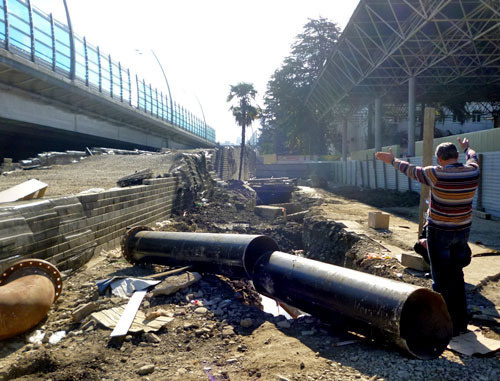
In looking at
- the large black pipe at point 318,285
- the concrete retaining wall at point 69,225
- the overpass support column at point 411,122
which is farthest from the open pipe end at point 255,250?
the overpass support column at point 411,122

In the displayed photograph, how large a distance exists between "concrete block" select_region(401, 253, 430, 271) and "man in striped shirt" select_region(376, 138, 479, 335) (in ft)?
4.70

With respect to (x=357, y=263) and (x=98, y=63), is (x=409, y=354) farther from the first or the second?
(x=98, y=63)

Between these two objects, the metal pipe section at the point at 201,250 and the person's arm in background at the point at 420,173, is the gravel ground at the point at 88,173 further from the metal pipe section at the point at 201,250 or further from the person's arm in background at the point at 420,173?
the person's arm in background at the point at 420,173

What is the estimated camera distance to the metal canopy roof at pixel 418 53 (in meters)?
16.6

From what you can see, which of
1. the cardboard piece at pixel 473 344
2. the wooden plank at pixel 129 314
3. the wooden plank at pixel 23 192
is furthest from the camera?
the wooden plank at pixel 23 192

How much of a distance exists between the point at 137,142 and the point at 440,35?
1971cm

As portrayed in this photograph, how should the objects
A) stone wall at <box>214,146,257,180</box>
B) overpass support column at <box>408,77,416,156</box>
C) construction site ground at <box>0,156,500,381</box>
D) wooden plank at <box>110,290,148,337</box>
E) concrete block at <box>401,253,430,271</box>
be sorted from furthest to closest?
stone wall at <box>214,146,257,180</box>
overpass support column at <box>408,77,416,156</box>
concrete block at <box>401,253,430,271</box>
wooden plank at <box>110,290,148,337</box>
construction site ground at <box>0,156,500,381</box>

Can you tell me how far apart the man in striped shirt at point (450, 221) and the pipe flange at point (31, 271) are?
396 cm

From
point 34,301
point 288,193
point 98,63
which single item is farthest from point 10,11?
point 288,193

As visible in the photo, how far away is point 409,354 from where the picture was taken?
2914 mm

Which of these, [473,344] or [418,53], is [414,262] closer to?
[473,344]

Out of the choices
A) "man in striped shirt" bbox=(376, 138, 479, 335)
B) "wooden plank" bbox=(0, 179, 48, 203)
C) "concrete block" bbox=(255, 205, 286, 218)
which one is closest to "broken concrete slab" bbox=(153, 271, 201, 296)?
"wooden plank" bbox=(0, 179, 48, 203)

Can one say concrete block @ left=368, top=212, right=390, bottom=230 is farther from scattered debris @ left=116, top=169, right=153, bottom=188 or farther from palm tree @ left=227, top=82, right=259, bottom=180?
palm tree @ left=227, top=82, right=259, bottom=180

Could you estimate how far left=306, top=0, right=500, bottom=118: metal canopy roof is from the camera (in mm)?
16634
